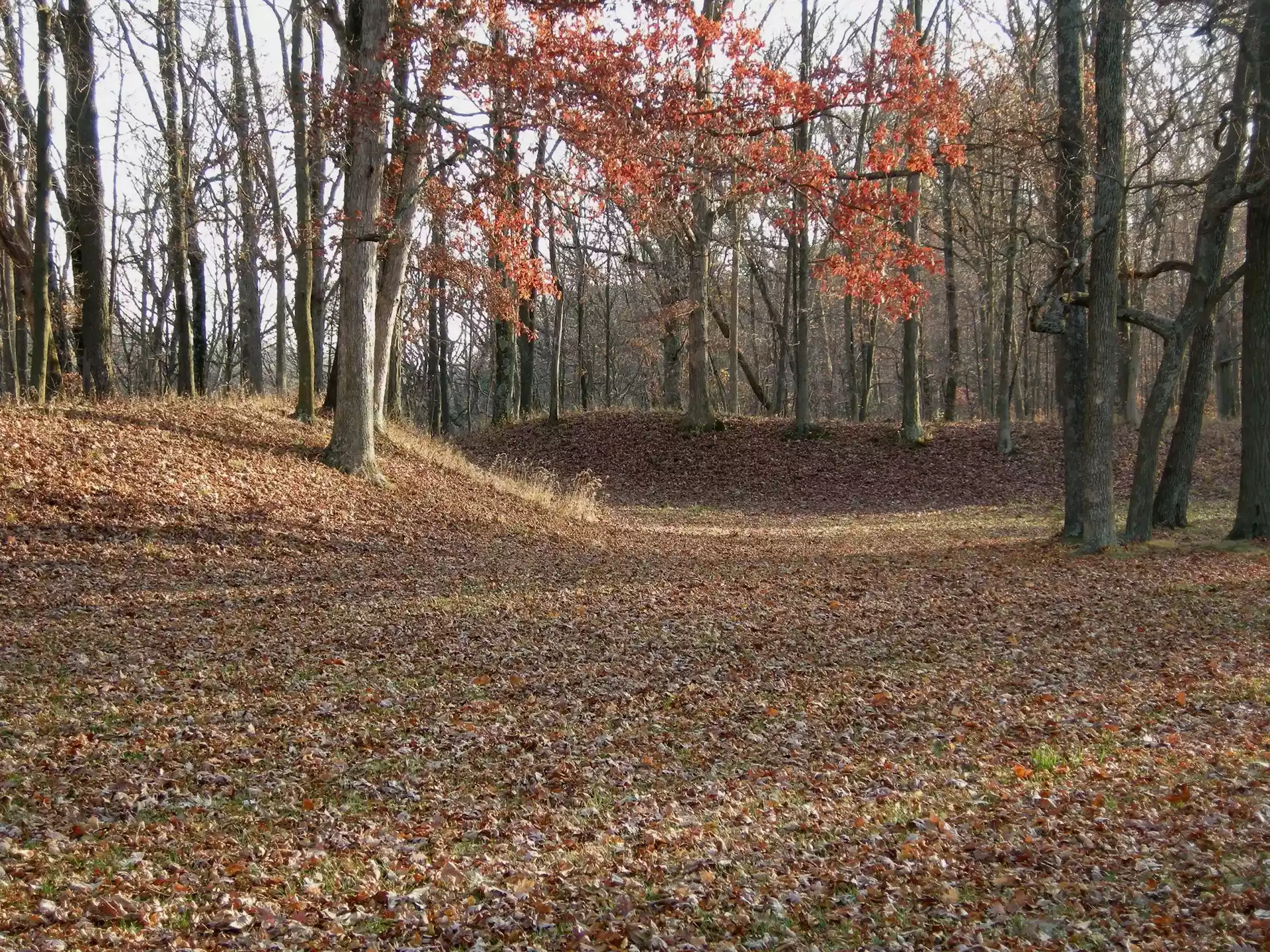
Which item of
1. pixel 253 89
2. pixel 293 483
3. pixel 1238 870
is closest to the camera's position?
pixel 1238 870

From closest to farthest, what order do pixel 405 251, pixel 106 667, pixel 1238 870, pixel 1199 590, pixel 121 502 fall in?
1. pixel 1238 870
2. pixel 106 667
3. pixel 1199 590
4. pixel 121 502
5. pixel 405 251

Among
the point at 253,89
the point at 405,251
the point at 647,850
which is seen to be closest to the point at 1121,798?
the point at 647,850

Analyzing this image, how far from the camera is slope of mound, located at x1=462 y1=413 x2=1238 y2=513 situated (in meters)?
23.9

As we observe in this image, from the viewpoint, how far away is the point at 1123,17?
11.9 meters

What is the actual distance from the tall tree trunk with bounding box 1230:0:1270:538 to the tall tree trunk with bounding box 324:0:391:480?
11.5 m

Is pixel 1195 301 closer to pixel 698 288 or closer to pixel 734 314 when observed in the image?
pixel 698 288

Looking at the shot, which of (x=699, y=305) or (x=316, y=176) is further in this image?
(x=699, y=305)

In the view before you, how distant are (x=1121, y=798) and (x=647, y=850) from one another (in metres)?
2.65

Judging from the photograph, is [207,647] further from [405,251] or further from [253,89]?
[253,89]

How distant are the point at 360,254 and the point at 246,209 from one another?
10387 millimetres

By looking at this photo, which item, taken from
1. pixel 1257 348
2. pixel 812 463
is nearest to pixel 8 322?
pixel 812 463

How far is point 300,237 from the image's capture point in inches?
656

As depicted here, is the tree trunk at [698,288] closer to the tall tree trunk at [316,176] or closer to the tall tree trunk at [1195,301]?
the tall tree trunk at [316,176]

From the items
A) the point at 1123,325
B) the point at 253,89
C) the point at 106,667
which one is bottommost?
the point at 106,667
